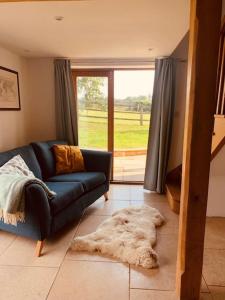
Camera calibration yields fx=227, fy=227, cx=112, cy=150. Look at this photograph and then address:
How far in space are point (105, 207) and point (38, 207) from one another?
133 centimetres

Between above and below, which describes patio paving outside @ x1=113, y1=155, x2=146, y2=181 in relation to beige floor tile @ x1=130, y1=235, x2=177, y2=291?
above

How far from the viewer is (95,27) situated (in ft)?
7.73

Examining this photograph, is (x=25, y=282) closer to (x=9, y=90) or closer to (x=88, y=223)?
(x=88, y=223)

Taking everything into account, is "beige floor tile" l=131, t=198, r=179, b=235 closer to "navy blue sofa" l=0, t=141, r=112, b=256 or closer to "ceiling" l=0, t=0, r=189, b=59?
"navy blue sofa" l=0, t=141, r=112, b=256

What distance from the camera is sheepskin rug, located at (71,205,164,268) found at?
Answer: 2.04 meters

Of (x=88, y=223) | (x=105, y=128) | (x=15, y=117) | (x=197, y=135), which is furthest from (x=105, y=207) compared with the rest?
(x=197, y=135)

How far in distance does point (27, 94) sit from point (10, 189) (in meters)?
2.28

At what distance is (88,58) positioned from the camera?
3693 millimetres

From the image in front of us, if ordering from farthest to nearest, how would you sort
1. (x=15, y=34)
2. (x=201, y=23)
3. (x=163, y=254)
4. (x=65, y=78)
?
(x=65, y=78)
(x=15, y=34)
(x=163, y=254)
(x=201, y=23)

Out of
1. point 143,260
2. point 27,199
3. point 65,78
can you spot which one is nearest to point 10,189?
point 27,199

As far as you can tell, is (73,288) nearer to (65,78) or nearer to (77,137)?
(77,137)

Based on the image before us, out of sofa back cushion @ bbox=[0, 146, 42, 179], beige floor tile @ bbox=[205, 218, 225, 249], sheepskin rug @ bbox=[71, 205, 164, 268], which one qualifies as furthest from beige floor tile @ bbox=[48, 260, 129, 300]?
sofa back cushion @ bbox=[0, 146, 42, 179]

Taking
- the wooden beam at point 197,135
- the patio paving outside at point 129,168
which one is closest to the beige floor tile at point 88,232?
the wooden beam at point 197,135

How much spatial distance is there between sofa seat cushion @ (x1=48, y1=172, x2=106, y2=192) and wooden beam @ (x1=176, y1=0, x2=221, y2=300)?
156cm
